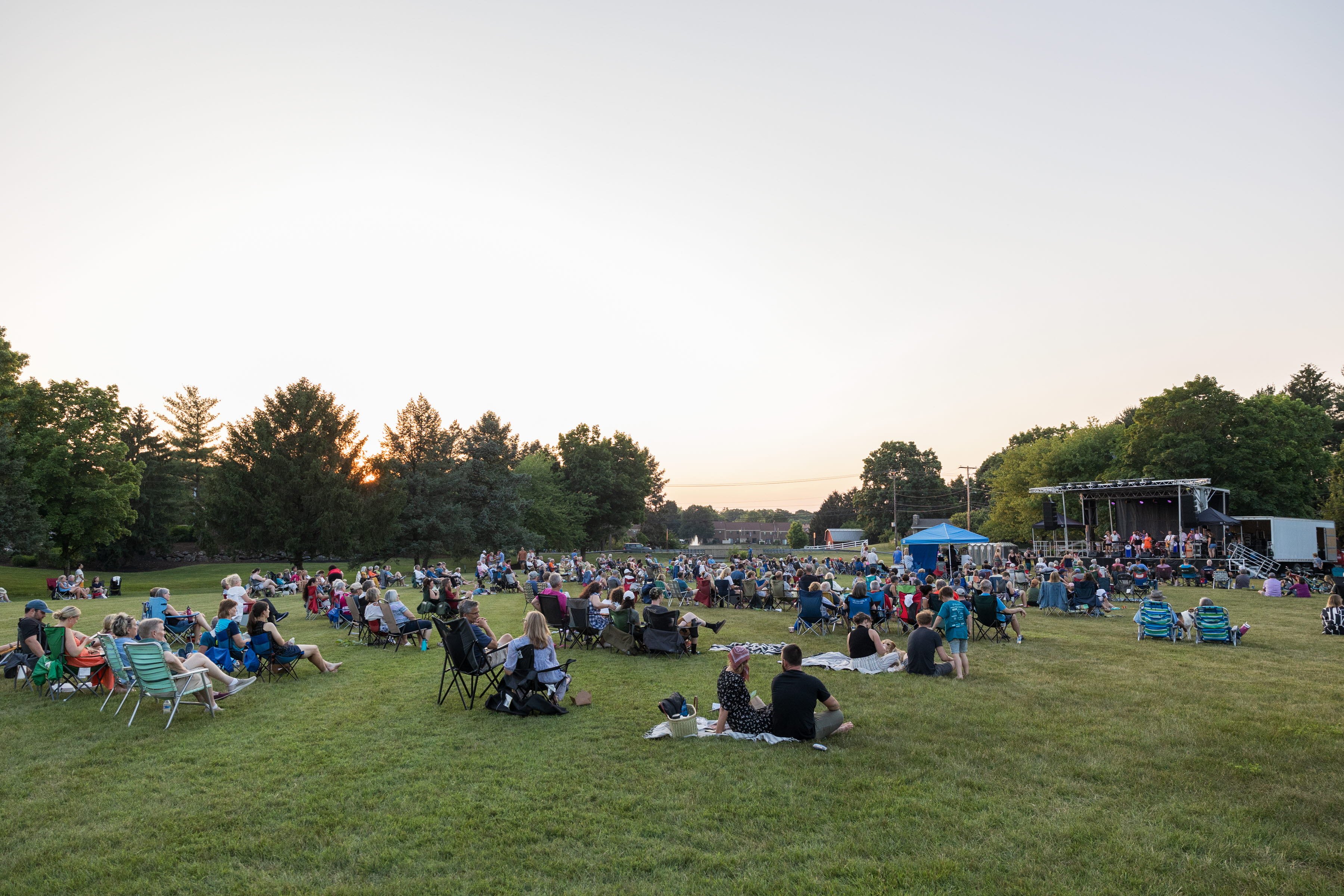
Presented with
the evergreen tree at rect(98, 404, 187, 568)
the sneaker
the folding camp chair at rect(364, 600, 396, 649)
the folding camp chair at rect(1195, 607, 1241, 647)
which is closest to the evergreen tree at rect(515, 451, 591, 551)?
the evergreen tree at rect(98, 404, 187, 568)

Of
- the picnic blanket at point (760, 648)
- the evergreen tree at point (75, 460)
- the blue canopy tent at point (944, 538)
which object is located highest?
the evergreen tree at point (75, 460)

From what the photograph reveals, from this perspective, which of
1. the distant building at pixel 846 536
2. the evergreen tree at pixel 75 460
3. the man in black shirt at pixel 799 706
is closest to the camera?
the man in black shirt at pixel 799 706

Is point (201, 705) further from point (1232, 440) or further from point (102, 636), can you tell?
point (1232, 440)

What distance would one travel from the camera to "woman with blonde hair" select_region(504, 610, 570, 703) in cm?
757

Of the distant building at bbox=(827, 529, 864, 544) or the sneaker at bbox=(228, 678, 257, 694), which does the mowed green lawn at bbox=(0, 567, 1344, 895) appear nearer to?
the sneaker at bbox=(228, 678, 257, 694)

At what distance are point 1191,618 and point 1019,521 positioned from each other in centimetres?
4696

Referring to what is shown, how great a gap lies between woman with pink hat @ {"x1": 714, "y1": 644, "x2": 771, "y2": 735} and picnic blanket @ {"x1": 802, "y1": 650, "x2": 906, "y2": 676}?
10.8ft

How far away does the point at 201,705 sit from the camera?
7.66 meters

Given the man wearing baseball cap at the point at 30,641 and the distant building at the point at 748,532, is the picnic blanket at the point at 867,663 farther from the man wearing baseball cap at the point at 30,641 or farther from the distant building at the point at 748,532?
the distant building at the point at 748,532

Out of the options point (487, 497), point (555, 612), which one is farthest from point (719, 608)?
point (487, 497)

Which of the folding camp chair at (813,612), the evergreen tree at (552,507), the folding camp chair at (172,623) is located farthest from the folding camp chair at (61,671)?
Answer: the evergreen tree at (552,507)

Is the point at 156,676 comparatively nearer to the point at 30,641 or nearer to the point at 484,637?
the point at 30,641

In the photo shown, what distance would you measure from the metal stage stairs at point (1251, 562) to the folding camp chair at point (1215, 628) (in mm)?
19172

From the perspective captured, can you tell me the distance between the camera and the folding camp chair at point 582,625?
11945mm
